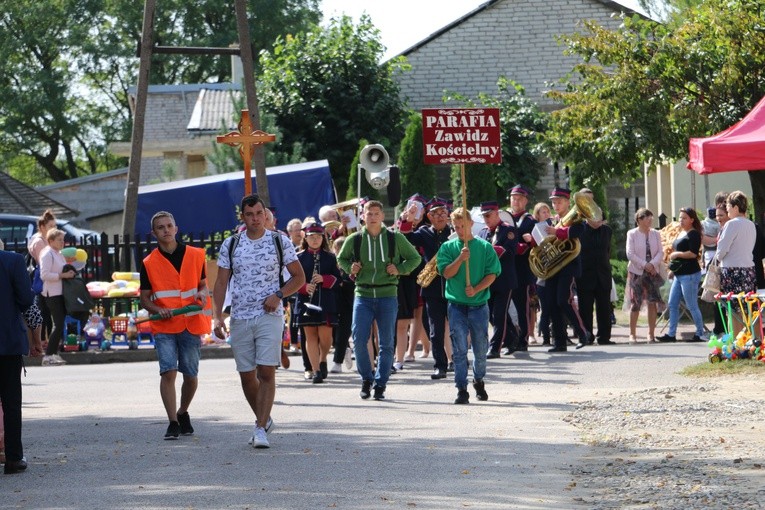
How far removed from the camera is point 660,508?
26.2 feet

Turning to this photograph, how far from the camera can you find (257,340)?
10922mm

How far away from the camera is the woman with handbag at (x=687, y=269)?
19031 mm

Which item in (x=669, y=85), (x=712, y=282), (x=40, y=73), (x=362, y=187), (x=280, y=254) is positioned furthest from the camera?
(x=40, y=73)

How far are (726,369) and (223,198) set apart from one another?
15.5m

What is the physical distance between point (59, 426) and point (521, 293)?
7.36m

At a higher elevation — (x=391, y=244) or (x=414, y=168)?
(x=414, y=168)

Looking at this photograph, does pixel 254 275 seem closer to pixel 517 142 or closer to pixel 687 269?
pixel 687 269

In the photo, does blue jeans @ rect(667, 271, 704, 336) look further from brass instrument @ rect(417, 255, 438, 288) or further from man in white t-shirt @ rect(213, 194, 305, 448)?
man in white t-shirt @ rect(213, 194, 305, 448)

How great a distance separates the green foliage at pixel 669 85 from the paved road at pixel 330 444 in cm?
851

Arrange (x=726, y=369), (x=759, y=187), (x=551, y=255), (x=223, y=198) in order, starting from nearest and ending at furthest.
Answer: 1. (x=726, y=369)
2. (x=551, y=255)
3. (x=759, y=187)
4. (x=223, y=198)

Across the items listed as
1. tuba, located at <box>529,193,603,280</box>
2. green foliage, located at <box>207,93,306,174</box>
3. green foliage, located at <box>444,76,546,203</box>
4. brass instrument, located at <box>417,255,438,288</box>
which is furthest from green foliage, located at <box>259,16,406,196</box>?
brass instrument, located at <box>417,255,438,288</box>

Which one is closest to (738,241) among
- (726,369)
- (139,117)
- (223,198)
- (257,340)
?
(726,369)

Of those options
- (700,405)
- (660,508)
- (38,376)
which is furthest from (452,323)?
(38,376)

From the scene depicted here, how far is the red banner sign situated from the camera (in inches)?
608
